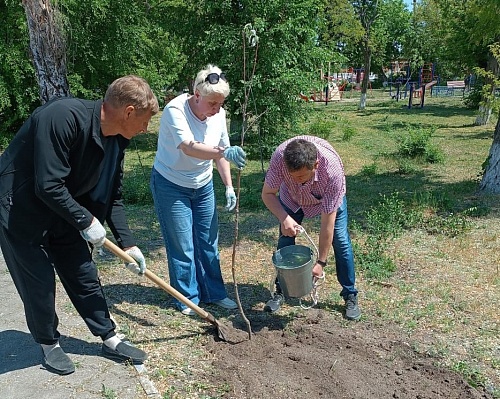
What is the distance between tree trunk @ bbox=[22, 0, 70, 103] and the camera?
248 inches

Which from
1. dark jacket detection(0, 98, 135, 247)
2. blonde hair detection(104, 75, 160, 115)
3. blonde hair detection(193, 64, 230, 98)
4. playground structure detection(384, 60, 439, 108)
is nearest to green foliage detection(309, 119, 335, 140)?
blonde hair detection(193, 64, 230, 98)

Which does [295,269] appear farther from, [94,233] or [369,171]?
[369,171]

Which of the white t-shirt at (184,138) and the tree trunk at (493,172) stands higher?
the white t-shirt at (184,138)

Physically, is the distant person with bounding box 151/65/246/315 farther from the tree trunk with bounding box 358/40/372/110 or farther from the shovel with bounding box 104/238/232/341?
the tree trunk with bounding box 358/40/372/110

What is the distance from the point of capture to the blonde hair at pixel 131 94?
2.43 meters

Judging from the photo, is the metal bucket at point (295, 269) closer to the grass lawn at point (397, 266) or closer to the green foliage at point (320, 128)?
the grass lawn at point (397, 266)

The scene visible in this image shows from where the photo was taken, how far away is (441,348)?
3.31 metres

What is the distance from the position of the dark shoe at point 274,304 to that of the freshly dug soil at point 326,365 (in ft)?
0.49

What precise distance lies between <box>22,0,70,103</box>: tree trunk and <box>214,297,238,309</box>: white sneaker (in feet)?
14.6

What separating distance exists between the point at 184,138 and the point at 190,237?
30.1 inches

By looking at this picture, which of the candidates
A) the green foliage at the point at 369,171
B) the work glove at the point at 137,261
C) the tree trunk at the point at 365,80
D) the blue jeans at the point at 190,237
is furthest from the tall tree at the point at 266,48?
the tree trunk at the point at 365,80

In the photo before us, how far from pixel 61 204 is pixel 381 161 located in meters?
8.26

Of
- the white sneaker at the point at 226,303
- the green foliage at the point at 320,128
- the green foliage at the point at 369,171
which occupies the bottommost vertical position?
the green foliage at the point at 369,171

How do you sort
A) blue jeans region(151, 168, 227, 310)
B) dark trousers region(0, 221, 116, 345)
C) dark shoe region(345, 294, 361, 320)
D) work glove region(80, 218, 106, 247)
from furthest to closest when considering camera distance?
dark shoe region(345, 294, 361, 320) → blue jeans region(151, 168, 227, 310) → dark trousers region(0, 221, 116, 345) → work glove region(80, 218, 106, 247)
